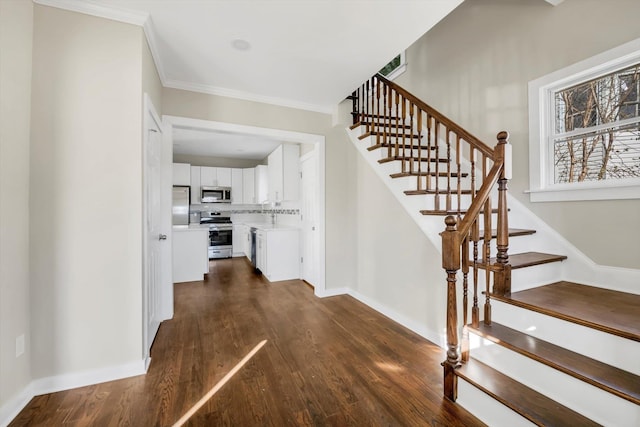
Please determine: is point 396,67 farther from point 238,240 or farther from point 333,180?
point 238,240

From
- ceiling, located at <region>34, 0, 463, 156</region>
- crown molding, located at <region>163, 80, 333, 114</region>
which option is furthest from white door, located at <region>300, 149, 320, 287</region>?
ceiling, located at <region>34, 0, 463, 156</region>

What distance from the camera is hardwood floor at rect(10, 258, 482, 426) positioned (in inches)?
62.4

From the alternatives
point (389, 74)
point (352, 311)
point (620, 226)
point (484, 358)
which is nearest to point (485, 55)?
point (389, 74)

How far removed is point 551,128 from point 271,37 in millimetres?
2508

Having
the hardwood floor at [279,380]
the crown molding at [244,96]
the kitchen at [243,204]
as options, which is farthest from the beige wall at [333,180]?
the hardwood floor at [279,380]

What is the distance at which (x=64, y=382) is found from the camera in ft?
5.99

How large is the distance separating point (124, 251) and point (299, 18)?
2.12 metres

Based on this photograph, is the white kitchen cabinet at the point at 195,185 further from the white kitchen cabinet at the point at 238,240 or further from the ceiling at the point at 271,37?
the ceiling at the point at 271,37

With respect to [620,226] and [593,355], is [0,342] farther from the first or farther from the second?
[620,226]

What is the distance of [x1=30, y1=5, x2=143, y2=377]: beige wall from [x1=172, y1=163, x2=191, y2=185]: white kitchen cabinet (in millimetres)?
4608

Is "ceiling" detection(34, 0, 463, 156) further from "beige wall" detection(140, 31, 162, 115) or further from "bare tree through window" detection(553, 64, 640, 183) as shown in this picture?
"bare tree through window" detection(553, 64, 640, 183)

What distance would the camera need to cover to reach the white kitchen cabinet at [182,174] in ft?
20.4

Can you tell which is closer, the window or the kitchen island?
the window

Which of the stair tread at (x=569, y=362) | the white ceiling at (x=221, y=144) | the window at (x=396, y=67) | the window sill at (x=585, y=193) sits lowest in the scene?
the stair tread at (x=569, y=362)
